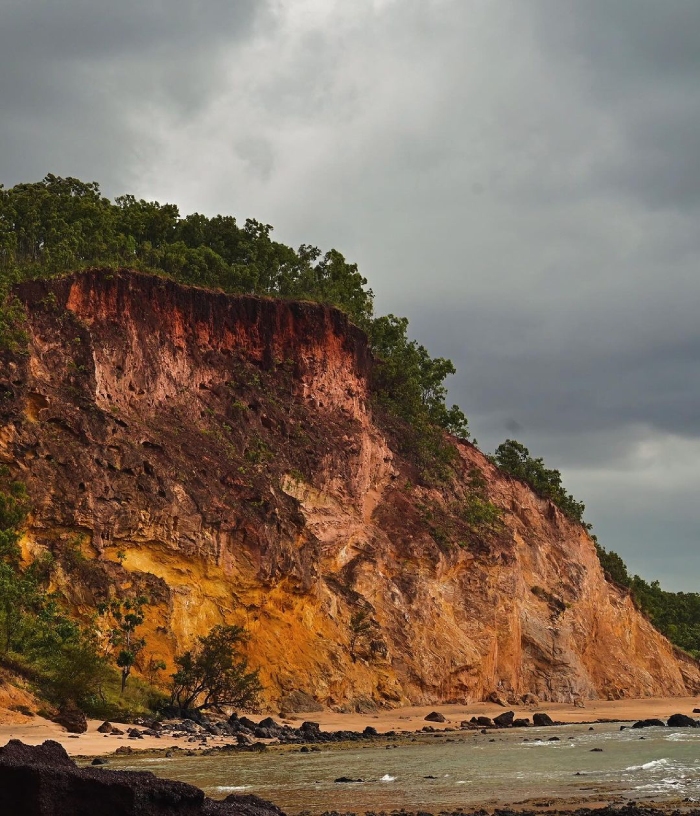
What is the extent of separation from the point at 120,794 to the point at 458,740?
27.6m

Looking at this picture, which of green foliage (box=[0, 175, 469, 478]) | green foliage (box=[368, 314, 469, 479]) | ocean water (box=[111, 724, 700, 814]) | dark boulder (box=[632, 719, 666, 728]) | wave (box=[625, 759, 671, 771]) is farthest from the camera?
green foliage (box=[368, 314, 469, 479])

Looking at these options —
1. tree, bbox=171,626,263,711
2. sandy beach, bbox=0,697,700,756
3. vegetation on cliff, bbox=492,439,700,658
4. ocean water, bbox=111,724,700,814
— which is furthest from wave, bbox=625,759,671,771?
vegetation on cliff, bbox=492,439,700,658

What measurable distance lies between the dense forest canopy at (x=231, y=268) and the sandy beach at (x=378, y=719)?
17.8 metres

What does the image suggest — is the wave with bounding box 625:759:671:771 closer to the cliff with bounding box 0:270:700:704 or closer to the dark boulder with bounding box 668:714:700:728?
the dark boulder with bounding box 668:714:700:728

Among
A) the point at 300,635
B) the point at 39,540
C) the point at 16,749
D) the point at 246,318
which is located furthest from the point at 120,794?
the point at 246,318

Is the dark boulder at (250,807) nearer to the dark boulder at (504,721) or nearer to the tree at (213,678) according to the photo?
the tree at (213,678)

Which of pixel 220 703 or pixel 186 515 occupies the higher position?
pixel 186 515

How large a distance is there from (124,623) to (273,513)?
40.0 feet

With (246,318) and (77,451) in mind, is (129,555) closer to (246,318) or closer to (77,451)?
(77,451)

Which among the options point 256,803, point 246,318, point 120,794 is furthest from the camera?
point 246,318

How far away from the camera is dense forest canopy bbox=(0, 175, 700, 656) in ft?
185

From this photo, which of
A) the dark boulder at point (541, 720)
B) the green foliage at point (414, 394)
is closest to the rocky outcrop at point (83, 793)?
the dark boulder at point (541, 720)

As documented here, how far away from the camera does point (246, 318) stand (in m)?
60.5

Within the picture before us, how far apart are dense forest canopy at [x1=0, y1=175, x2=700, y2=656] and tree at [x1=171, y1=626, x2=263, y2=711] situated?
17.2m
